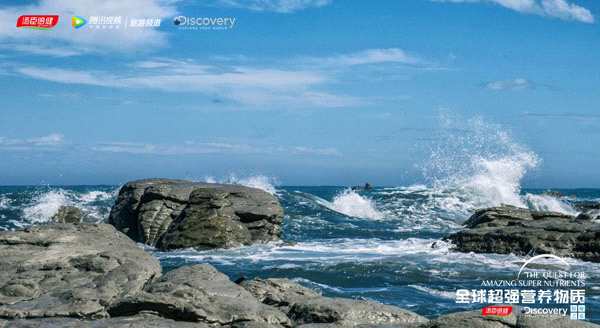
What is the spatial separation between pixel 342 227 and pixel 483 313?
1902 cm

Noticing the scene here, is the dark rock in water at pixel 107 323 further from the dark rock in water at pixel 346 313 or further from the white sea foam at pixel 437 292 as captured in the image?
the white sea foam at pixel 437 292

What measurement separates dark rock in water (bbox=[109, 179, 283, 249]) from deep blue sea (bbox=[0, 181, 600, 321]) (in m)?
0.61

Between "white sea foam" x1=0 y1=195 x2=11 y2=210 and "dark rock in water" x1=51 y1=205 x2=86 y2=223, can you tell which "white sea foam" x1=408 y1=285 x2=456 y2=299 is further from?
"white sea foam" x1=0 y1=195 x2=11 y2=210

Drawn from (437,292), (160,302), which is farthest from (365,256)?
(160,302)

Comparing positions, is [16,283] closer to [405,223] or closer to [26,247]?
[26,247]

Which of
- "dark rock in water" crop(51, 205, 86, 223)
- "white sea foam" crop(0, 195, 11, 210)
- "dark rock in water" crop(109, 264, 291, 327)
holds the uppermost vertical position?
"dark rock in water" crop(109, 264, 291, 327)

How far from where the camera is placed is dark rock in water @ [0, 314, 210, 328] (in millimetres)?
6668

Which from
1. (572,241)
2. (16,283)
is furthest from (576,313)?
(16,283)

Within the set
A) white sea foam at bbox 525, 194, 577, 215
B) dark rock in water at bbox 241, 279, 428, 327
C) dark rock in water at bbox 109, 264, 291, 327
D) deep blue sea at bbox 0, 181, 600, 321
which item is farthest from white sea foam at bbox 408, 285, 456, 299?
white sea foam at bbox 525, 194, 577, 215

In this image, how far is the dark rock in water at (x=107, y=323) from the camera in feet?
21.9

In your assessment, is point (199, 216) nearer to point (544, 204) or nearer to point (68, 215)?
point (68, 215)

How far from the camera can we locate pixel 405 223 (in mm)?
28453

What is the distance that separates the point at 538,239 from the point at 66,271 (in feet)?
36.2

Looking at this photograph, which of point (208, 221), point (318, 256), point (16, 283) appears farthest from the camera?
point (208, 221)
